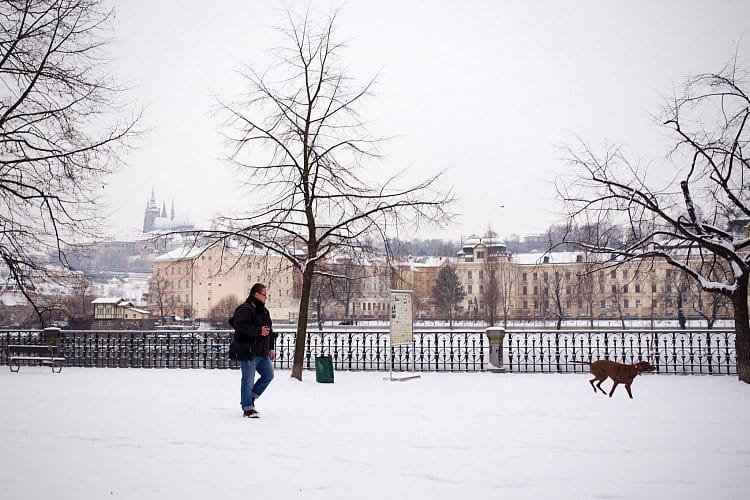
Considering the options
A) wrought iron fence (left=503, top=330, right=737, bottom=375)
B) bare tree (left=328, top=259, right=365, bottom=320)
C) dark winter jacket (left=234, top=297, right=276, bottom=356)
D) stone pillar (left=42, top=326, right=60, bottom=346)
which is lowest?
wrought iron fence (left=503, top=330, right=737, bottom=375)

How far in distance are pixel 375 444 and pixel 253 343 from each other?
3.04 m

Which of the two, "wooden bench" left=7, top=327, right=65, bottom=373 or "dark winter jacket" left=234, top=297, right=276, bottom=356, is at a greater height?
"dark winter jacket" left=234, top=297, right=276, bottom=356

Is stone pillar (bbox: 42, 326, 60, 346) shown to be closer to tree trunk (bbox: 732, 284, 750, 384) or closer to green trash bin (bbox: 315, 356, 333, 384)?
green trash bin (bbox: 315, 356, 333, 384)

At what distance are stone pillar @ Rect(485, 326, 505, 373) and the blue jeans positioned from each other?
31.1ft

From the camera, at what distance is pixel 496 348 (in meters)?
18.4

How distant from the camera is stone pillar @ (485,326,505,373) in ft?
59.8

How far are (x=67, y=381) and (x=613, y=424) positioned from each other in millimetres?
12657

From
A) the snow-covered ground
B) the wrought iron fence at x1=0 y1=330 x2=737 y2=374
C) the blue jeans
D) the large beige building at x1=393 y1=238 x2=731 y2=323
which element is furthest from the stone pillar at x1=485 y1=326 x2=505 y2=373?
the large beige building at x1=393 y1=238 x2=731 y2=323

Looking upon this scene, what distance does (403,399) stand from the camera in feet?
40.5

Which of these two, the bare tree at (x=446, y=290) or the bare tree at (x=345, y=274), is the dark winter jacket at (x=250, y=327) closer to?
the bare tree at (x=345, y=274)

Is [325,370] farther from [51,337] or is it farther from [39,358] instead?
[51,337]

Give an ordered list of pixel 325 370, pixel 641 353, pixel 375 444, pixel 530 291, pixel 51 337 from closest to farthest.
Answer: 1. pixel 375 444
2. pixel 325 370
3. pixel 51 337
4. pixel 641 353
5. pixel 530 291

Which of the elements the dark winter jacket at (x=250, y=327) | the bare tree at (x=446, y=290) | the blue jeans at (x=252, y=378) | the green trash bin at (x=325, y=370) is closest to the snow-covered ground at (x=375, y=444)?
the blue jeans at (x=252, y=378)

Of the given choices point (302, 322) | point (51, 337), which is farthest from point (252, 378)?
point (51, 337)
